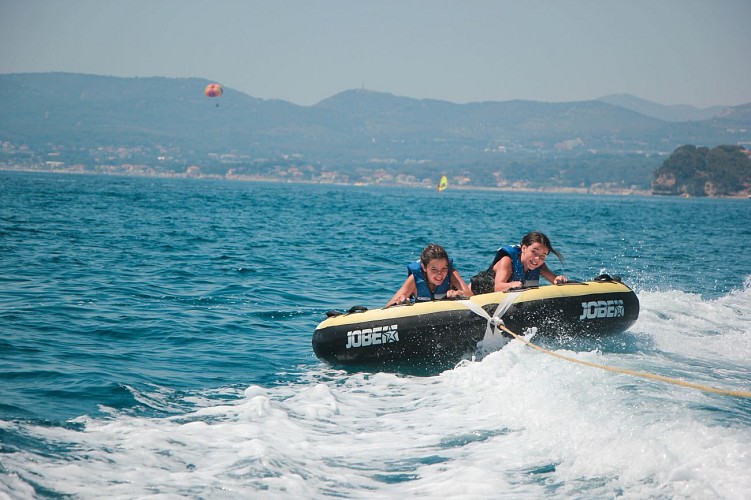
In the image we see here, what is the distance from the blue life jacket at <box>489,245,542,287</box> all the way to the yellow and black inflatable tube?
0.66 meters

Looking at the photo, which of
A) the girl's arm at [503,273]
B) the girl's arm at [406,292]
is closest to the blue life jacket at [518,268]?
the girl's arm at [503,273]

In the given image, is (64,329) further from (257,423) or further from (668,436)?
(668,436)

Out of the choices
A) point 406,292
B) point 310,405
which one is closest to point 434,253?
point 406,292

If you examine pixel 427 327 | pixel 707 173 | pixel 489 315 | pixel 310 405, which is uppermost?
pixel 707 173

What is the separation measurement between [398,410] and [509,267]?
296cm

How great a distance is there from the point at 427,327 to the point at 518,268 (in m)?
1.76

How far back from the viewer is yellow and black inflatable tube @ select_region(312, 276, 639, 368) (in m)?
7.79

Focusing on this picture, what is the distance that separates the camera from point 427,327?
777cm

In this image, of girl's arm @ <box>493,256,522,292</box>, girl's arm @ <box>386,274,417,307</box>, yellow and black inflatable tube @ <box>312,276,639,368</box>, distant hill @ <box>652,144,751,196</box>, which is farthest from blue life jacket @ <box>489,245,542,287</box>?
distant hill @ <box>652,144,751,196</box>

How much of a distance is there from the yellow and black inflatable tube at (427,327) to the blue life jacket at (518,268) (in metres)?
0.66

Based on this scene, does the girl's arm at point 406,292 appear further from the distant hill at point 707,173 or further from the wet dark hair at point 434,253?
the distant hill at point 707,173

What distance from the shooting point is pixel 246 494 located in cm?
445

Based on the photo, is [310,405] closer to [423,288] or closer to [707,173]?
[423,288]

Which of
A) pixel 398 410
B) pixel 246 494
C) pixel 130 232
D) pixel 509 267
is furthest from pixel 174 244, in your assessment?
pixel 246 494
